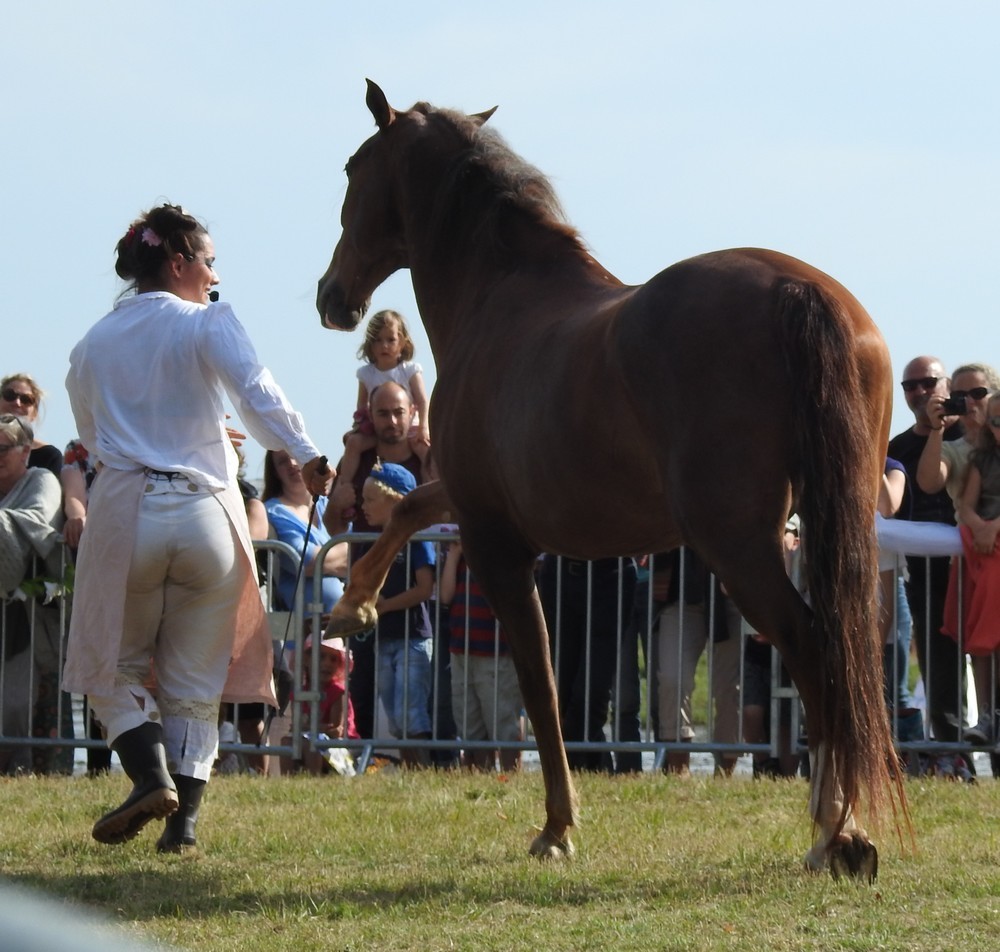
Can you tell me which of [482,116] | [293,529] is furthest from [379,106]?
[293,529]

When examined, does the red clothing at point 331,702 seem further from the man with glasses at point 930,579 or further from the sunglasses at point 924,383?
the sunglasses at point 924,383

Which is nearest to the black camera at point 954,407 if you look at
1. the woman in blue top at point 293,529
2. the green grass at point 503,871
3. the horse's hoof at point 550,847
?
the green grass at point 503,871

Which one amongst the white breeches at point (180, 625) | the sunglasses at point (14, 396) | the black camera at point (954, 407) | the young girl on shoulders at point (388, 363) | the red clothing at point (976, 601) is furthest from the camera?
the young girl on shoulders at point (388, 363)

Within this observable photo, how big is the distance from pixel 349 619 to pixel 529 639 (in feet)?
2.99

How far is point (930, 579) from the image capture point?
354 inches

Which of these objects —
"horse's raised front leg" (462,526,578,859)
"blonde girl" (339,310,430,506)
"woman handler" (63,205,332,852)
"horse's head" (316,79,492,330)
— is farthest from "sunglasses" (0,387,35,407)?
"horse's raised front leg" (462,526,578,859)

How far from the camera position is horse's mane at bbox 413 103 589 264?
19.8 feet

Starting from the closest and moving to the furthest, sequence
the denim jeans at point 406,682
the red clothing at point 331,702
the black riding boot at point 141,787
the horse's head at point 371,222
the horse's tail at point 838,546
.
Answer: the horse's tail at point 838,546
the black riding boot at point 141,787
the horse's head at point 371,222
the denim jeans at point 406,682
the red clothing at point 331,702

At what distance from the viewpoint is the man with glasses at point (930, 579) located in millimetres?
8883

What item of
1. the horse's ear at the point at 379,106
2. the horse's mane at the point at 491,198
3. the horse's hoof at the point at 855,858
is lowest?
the horse's hoof at the point at 855,858

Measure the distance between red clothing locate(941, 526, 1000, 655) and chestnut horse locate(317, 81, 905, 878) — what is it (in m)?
3.52

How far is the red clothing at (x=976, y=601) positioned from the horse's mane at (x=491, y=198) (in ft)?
12.3

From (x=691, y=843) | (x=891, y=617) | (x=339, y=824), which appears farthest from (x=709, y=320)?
(x=891, y=617)

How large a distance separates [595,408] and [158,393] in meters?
1.77
